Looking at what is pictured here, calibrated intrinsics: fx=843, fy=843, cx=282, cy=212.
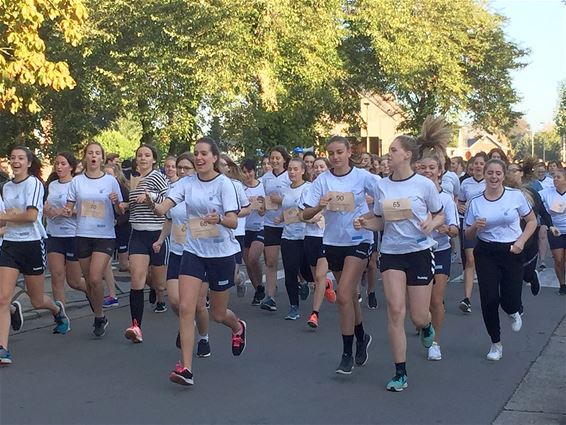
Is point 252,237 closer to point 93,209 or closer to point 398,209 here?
point 93,209

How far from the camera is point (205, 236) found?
6.80 metres

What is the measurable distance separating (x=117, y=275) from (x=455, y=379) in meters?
8.34

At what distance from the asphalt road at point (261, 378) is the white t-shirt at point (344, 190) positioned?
45.3 inches

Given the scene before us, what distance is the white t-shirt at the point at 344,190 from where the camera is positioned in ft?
23.5

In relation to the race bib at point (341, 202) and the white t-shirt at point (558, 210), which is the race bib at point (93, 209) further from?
the white t-shirt at point (558, 210)

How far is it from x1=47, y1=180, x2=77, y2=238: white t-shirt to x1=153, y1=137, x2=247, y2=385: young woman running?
2.56 metres

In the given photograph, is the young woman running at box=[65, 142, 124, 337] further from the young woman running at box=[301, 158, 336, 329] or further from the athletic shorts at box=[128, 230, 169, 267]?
the young woman running at box=[301, 158, 336, 329]

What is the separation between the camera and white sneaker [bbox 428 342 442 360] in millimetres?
7723

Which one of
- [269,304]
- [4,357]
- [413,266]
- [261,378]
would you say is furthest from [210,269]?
[269,304]

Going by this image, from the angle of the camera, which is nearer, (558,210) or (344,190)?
(344,190)

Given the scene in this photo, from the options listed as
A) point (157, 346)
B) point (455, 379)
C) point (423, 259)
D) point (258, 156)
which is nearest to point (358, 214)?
point (423, 259)

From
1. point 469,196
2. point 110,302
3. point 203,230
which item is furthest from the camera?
point 469,196

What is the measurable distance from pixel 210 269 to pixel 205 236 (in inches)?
10.9

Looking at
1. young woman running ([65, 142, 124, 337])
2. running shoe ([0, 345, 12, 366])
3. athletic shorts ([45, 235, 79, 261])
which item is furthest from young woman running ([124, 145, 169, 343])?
running shoe ([0, 345, 12, 366])
